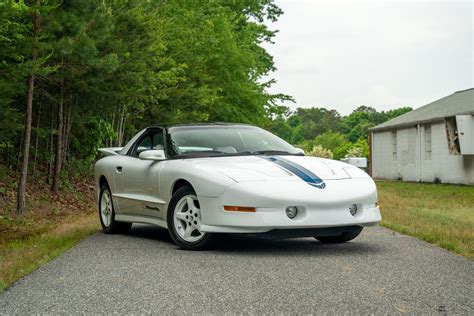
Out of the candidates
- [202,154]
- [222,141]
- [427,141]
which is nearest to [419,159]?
[427,141]

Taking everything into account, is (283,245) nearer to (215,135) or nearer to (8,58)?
(215,135)

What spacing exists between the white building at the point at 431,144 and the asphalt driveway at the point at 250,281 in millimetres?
24526

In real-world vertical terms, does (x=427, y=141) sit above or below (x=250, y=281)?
above

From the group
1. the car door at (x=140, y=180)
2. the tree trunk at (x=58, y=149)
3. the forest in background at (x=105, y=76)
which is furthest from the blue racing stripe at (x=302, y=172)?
the tree trunk at (x=58, y=149)

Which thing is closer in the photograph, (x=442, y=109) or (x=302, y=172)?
(x=302, y=172)

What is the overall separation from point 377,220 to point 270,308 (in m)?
3.17

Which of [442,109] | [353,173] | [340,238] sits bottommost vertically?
[340,238]

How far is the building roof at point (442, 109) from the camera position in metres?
32.4

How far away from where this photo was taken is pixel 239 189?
6.84m

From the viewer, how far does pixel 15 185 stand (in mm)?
18734

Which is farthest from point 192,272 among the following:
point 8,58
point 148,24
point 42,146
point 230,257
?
point 42,146

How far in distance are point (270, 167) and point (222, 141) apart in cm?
110

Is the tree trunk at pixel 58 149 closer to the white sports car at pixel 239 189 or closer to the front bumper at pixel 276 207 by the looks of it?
the white sports car at pixel 239 189

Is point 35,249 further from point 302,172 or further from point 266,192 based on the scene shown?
point 302,172
